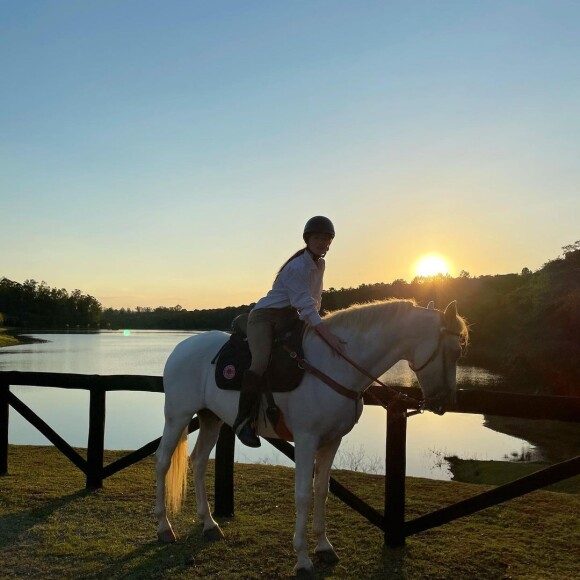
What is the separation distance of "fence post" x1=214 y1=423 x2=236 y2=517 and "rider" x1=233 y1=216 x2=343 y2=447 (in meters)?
1.44

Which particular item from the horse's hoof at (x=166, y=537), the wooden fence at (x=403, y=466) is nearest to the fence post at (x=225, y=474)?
the wooden fence at (x=403, y=466)

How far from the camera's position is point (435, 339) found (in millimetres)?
3693

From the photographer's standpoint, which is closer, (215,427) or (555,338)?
(215,427)

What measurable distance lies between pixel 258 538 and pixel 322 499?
82 cm

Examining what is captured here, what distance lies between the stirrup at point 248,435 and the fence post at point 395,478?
1.19 metres

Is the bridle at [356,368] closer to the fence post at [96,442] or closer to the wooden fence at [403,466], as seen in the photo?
the wooden fence at [403,466]

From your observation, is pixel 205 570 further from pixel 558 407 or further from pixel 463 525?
pixel 558 407

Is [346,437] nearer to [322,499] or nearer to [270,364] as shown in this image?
[322,499]

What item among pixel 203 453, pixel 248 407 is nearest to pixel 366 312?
pixel 248 407

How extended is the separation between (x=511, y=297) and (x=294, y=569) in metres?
45.3

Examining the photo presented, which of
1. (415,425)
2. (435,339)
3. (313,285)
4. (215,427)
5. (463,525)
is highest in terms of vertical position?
(313,285)

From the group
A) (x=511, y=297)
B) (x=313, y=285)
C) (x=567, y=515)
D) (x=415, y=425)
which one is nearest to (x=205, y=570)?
(x=313, y=285)

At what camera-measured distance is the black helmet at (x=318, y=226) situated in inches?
159

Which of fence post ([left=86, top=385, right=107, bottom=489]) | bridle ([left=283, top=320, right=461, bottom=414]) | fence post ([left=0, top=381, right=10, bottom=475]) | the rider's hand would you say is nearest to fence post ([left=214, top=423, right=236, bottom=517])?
fence post ([left=86, top=385, right=107, bottom=489])
